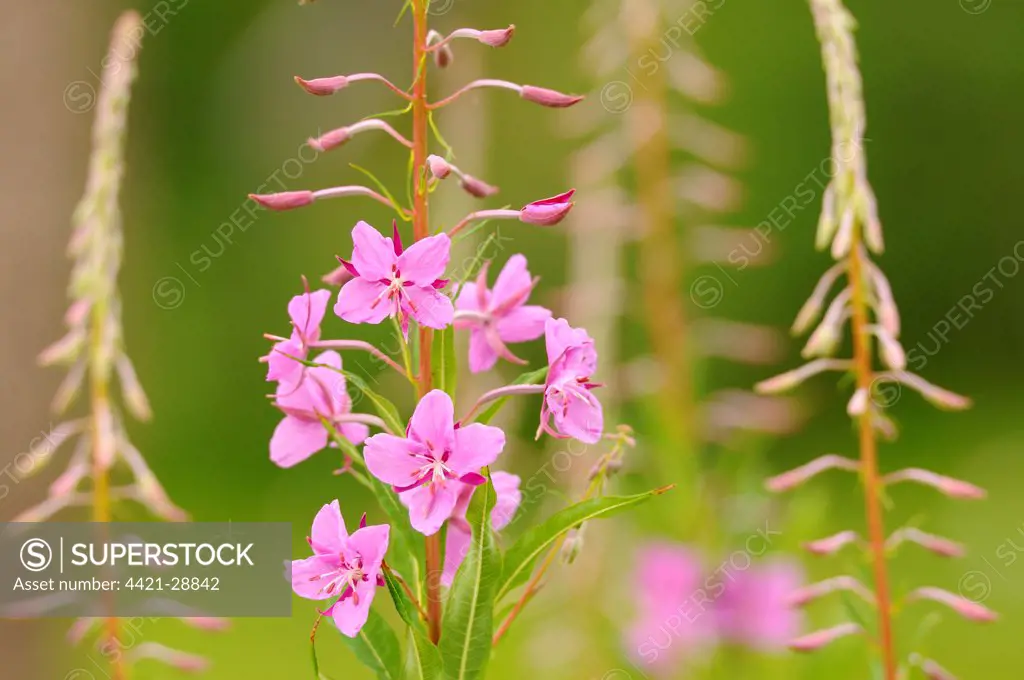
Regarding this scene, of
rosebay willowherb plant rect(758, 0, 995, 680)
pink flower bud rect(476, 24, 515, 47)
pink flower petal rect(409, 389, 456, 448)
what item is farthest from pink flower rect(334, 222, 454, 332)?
rosebay willowherb plant rect(758, 0, 995, 680)

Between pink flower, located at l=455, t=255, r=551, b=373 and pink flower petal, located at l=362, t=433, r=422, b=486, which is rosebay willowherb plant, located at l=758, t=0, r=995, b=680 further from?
pink flower petal, located at l=362, t=433, r=422, b=486

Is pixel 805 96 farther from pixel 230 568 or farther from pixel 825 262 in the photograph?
pixel 230 568

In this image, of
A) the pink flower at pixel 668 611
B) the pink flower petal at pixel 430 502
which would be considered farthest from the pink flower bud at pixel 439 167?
the pink flower at pixel 668 611

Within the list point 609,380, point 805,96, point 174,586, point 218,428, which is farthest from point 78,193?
point 805,96

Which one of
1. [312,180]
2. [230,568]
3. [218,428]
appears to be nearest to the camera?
[230,568]

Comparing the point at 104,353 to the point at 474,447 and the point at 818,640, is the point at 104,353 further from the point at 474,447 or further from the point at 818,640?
the point at 818,640

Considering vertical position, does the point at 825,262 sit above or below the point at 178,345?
below

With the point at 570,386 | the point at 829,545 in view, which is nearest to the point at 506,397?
the point at 570,386
